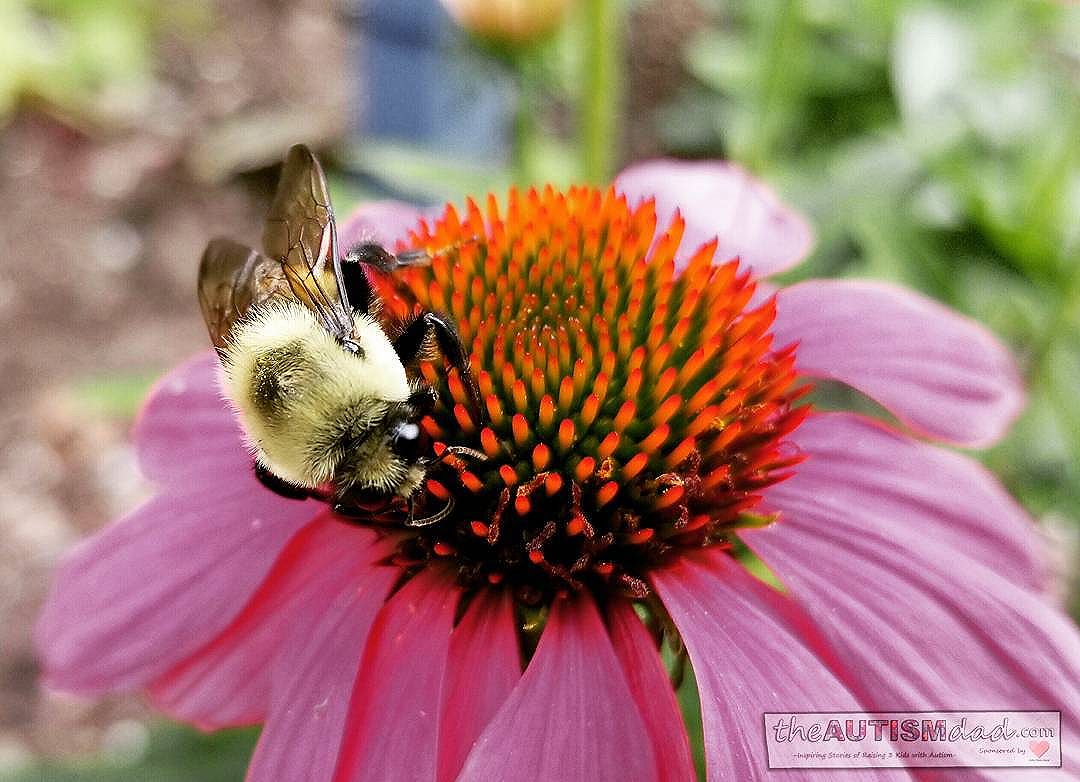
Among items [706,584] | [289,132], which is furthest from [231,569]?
[289,132]

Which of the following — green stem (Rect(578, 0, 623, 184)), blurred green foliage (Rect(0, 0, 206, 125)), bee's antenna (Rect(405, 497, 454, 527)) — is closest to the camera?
bee's antenna (Rect(405, 497, 454, 527))

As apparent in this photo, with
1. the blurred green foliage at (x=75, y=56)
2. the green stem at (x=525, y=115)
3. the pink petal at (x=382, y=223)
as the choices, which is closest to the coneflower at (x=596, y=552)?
the pink petal at (x=382, y=223)

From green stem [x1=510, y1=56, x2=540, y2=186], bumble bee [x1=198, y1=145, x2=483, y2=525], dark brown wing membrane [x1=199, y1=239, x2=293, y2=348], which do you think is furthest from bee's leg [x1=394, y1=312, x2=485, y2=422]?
green stem [x1=510, y1=56, x2=540, y2=186]

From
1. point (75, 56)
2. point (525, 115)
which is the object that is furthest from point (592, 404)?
point (75, 56)

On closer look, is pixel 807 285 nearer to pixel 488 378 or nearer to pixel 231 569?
pixel 488 378

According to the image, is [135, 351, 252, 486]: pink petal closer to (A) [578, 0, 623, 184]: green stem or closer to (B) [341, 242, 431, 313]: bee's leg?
(B) [341, 242, 431, 313]: bee's leg
